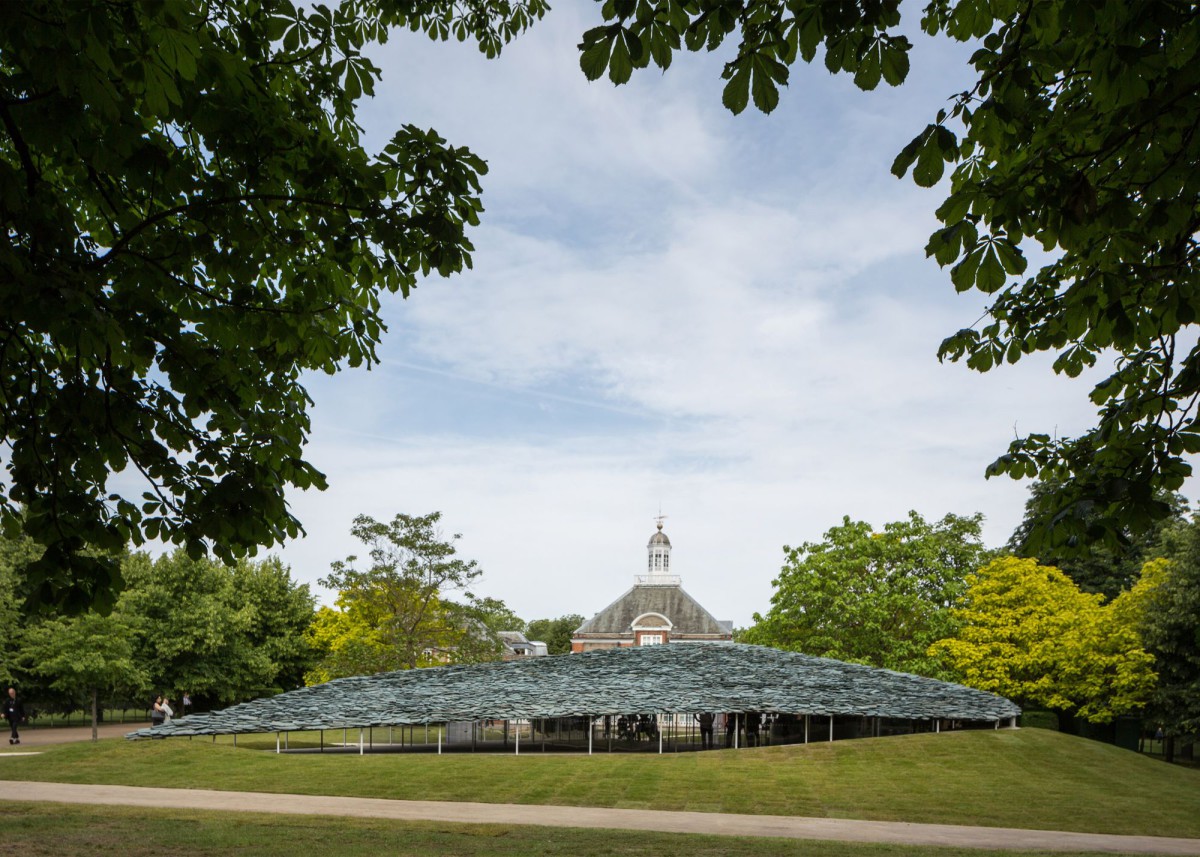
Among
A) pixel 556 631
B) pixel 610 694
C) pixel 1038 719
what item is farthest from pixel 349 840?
pixel 556 631

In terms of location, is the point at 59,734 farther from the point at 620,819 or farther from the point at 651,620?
the point at 651,620

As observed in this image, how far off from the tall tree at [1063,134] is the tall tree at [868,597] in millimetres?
34162

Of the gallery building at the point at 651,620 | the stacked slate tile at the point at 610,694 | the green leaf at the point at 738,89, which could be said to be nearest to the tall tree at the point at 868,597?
the stacked slate tile at the point at 610,694

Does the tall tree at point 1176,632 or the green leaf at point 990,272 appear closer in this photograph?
the green leaf at point 990,272

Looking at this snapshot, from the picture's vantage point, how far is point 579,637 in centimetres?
7769

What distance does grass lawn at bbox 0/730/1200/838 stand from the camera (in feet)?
65.2

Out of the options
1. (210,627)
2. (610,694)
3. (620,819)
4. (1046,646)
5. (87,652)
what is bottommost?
(620,819)

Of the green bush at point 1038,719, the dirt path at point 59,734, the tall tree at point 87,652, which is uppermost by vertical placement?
the tall tree at point 87,652

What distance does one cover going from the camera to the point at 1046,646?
39.8 m

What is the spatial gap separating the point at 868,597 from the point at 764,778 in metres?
17.6

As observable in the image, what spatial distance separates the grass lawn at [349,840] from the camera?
42.9ft

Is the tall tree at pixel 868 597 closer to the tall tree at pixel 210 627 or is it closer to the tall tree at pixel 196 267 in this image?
the tall tree at pixel 210 627

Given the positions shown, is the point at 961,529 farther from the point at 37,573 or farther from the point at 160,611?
the point at 37,573

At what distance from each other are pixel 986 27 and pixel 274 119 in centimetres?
525
